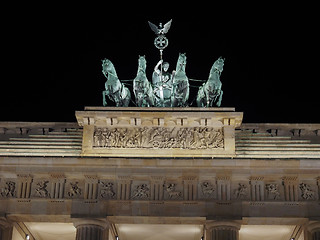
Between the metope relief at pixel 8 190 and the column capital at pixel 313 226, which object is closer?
the column capital at pixel 313 226

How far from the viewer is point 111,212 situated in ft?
114

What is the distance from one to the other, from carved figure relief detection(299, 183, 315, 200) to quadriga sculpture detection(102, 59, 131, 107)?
9342mm

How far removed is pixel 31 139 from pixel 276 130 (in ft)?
37.8

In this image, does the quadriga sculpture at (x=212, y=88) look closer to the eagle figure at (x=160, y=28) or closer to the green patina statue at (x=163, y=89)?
the green patina statue at (x=163, y=89)

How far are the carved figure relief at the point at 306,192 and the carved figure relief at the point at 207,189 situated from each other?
392 cm

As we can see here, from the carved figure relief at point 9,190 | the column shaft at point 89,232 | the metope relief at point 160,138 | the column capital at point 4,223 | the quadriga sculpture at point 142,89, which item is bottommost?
the column shaft at point 89,232

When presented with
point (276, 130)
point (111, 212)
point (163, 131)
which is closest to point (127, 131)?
point (163, 131)

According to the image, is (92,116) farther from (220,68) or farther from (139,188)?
(220,68)

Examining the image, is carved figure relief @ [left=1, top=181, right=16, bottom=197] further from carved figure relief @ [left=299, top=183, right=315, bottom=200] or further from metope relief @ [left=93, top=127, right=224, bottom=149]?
carved figure relief @ [left=299, top=183, right=315, bottom=200]

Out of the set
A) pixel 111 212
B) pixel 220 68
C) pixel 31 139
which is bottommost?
pixel 111 212

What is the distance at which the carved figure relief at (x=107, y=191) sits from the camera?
3494 centimetres

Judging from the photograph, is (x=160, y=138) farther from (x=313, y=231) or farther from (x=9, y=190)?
(x=313, y=231)

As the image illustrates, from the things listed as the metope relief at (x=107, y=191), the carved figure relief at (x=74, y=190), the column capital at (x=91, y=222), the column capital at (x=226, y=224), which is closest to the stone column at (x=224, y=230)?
the column capital at (x=226, y=224)

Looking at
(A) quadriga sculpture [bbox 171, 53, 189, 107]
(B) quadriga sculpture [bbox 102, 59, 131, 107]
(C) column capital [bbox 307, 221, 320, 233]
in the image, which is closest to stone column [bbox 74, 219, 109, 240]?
(B) quadriga sculpture [bbox 102, 59, 131, 107]
